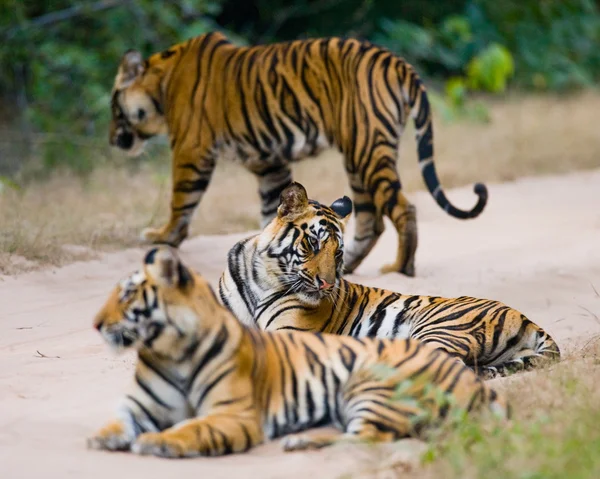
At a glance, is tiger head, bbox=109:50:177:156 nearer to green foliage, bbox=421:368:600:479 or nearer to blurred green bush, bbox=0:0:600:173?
blurred green bush, bbox=0:0:600:173

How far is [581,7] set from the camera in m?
19.0

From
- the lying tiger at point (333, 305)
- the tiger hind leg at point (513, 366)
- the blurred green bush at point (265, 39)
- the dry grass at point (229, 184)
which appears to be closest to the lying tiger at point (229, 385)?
the tiger hind leg at point (513, 366)

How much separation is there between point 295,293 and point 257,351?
1.30 meters

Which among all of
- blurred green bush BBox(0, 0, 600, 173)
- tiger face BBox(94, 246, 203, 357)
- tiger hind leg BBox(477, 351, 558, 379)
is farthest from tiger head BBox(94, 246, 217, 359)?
blurred green bush BBox(0, 0, 600, 173)

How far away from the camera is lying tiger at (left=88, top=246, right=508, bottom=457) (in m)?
3.98

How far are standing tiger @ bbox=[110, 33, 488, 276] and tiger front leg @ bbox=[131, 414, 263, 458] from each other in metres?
3.75

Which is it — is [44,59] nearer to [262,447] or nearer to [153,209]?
[153,209]

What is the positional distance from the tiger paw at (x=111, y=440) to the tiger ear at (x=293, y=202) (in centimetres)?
177

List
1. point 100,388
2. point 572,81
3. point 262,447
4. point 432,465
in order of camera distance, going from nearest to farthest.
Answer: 1. point 432,465
2. point 262,447
3. point 100,388
4. point 572,81

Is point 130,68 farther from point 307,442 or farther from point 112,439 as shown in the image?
point 307,442

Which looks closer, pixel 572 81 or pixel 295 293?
pixel 295 293

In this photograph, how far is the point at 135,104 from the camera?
859 cm

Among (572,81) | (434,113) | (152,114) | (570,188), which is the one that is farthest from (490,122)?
(152,114)

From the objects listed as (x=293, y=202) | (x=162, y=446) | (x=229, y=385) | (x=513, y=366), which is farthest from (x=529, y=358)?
(x=162, y=446)
